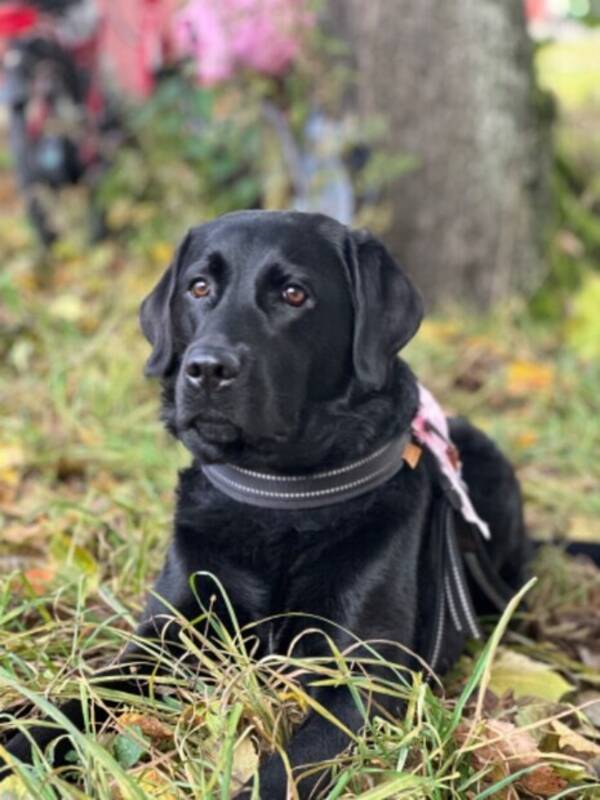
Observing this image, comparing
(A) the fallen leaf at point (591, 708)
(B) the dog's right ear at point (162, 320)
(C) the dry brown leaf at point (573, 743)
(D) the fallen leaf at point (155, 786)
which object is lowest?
(A) the fallen leaf at point (591, 708)

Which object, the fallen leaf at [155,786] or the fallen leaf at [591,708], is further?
the fallen leaf at [591,708]

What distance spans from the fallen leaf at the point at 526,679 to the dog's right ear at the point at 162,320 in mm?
1129

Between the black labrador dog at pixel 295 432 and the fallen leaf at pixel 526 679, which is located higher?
the black labrador dog at pixel 295 432

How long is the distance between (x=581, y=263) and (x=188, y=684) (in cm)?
525

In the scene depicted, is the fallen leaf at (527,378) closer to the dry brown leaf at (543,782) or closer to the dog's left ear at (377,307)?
the dog's left ear at (377,307)

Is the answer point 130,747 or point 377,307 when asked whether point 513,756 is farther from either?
point 377,307

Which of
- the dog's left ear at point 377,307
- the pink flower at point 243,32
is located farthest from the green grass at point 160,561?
the pink flower at point 243,32

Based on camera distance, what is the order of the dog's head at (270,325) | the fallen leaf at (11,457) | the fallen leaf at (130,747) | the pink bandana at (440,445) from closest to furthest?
the fallen leaf at (130,747) < the dog's head at (270,325) < the pink bandana at (440,445) < the fallen leaf at (11,457)

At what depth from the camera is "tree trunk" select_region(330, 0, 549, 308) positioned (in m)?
6.55

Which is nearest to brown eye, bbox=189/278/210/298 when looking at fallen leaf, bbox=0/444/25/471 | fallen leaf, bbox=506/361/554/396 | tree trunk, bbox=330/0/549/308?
fallen leaf, bbox=0/444/25/471

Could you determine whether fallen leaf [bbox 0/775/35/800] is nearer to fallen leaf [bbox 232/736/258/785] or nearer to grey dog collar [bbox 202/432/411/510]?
fallen leaf [bbox 232/736/258/785]

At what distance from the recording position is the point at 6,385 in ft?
16.4

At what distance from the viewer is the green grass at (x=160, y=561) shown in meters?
2.31

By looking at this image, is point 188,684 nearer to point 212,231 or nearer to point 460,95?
point 212,231
